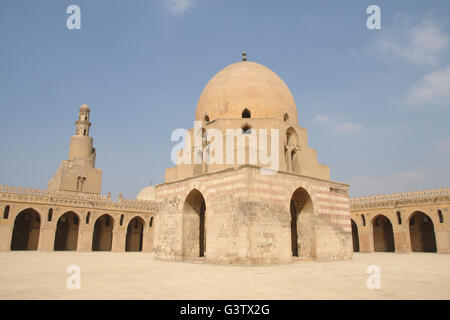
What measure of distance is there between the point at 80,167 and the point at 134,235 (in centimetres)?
834

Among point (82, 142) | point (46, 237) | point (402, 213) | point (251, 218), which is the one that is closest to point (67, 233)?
point (46, 237)

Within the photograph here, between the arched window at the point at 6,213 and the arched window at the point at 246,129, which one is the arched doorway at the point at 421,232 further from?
the arched window at the point at 6,213

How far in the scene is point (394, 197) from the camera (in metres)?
25.9

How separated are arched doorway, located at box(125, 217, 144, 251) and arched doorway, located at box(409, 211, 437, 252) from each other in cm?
2344

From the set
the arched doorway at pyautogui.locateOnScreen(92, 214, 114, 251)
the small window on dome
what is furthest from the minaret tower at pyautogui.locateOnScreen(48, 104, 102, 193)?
the small window on dome

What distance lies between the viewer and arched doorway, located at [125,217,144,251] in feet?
102

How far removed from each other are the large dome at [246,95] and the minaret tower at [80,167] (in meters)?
18.9

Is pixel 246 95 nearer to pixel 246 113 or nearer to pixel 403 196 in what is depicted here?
pixel 246 113

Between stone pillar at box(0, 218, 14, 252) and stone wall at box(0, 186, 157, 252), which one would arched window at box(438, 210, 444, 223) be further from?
stone pillar at box(0, 218, 14, 252)

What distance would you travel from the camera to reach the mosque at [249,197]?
1280cm

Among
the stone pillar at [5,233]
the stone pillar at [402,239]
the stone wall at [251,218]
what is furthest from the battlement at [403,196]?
the stone pillar at [5,233]

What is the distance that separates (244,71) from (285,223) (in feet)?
26.6

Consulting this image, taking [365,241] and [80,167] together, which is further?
[80,167]
